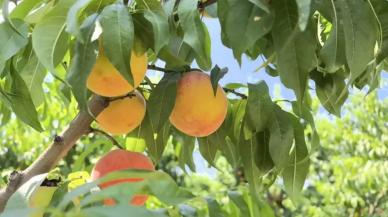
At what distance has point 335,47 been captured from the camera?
816 millimetres

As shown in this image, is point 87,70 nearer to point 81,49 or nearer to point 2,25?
point 81,49

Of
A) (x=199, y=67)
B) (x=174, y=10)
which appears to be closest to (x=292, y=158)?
(x=199, y=67)

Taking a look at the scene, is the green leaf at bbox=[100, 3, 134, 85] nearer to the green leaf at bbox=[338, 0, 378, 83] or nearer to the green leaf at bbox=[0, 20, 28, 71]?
the green leaf at bbox=[0, 20, 28, 71]

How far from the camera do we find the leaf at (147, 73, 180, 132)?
3.06 ft

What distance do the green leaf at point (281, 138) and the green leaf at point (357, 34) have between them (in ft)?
0.63

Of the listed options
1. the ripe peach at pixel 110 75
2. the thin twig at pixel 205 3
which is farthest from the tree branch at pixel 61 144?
the thin twig at pixel 205 3

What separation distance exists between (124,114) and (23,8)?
0.71 feet

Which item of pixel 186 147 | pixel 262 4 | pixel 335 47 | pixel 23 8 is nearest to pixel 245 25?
pixel 262 4

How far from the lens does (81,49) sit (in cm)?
74

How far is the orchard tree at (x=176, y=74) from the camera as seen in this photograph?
0.74m

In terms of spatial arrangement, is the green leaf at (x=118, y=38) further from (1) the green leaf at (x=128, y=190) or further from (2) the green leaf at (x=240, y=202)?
(2) the green leaf at (x=240, y=202)

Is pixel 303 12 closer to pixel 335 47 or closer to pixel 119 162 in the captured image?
pixel 335 47

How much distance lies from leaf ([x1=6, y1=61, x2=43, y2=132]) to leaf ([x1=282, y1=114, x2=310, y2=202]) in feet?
1.33

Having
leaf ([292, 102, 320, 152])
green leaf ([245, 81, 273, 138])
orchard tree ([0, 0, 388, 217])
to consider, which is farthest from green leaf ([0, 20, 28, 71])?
leaf ([292, 102, 320, 152])
